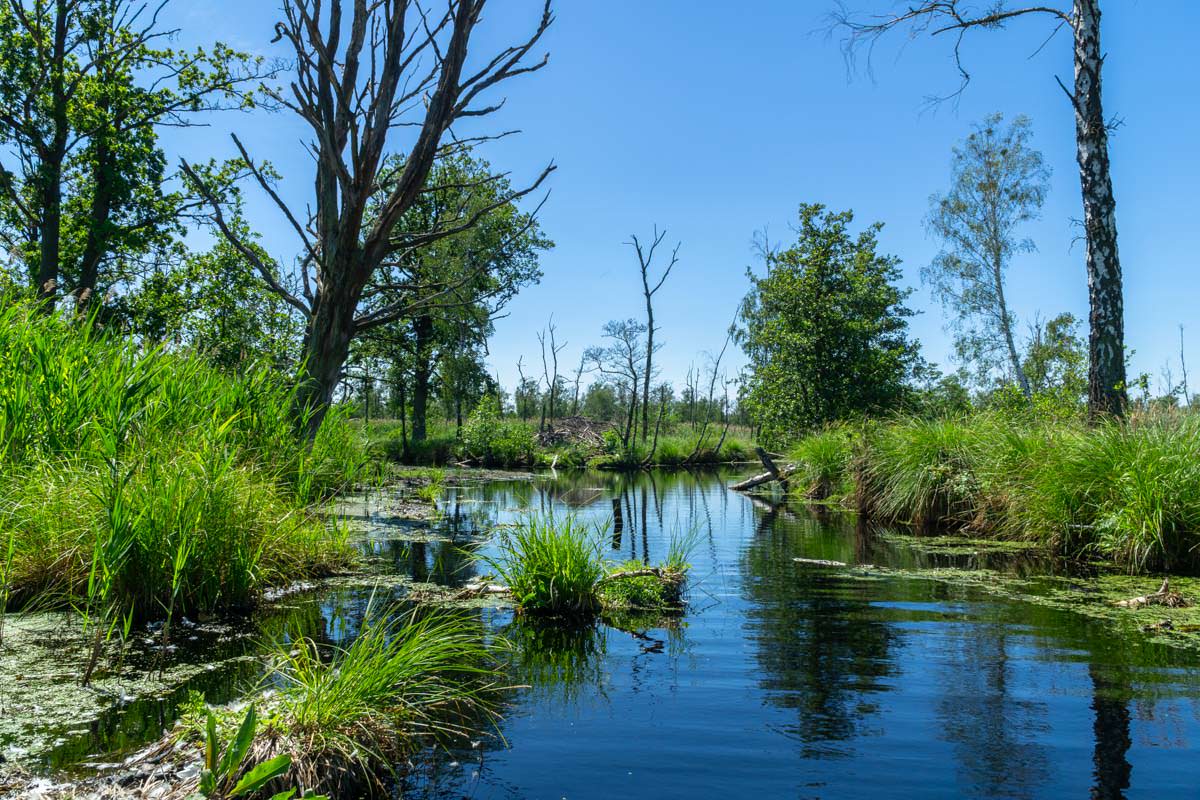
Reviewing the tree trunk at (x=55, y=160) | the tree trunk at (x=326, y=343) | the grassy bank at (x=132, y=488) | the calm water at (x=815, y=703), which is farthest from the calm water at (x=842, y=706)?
the tree trunk at (x=55, y=160)

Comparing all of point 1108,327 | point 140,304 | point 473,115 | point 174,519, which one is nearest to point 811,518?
point 1108,327

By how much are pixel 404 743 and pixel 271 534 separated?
10.6 feet

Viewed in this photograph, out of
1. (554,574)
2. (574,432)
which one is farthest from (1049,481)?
(574,432)

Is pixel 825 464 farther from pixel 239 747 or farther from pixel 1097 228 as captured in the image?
pixel 239 747

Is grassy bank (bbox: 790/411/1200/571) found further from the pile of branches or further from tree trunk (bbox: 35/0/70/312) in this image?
the pile of branches

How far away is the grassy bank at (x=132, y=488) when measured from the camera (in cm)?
454

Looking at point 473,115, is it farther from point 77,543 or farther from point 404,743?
point 404,743

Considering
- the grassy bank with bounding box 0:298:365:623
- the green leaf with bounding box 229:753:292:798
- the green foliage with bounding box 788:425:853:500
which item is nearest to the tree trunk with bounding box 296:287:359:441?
the grassy bank with bounding box 0:298:365:623

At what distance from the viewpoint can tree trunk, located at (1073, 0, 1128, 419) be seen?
934 cm

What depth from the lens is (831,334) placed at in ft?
79.4

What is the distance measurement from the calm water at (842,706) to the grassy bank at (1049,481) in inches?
89.5

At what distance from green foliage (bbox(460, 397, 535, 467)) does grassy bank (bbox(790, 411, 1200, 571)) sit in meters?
17.3

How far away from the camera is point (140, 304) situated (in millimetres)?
21016

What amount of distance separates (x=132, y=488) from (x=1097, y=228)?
1090cm
